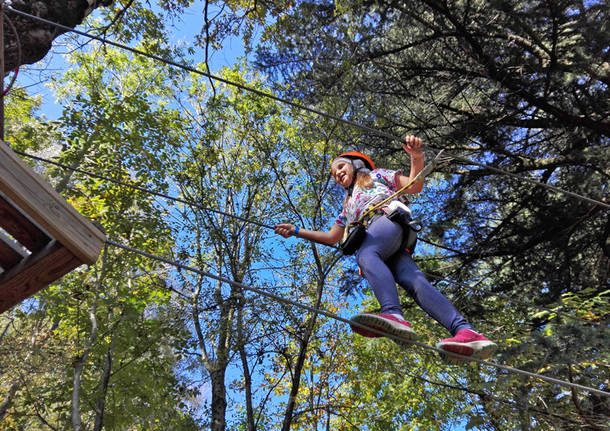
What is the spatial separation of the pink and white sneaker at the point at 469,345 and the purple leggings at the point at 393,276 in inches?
3.5

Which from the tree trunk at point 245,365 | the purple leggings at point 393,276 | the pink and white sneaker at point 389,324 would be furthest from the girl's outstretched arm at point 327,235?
the tree trunk at point 245,365

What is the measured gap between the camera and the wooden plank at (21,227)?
167 cm

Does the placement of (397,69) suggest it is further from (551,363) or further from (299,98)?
(551,363)

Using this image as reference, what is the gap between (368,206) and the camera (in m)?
2.50

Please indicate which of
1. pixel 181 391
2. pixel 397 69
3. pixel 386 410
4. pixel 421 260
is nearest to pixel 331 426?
pixel 386 410

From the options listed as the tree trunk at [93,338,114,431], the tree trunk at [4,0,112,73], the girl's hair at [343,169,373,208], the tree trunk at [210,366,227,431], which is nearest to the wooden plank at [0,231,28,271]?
the girl's hair at [343,169,373,208]

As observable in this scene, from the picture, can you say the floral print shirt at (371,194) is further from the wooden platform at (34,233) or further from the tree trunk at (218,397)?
the tree trunk at (218,397)

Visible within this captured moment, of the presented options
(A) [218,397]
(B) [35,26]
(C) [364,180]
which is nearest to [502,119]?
(C) [364,180]

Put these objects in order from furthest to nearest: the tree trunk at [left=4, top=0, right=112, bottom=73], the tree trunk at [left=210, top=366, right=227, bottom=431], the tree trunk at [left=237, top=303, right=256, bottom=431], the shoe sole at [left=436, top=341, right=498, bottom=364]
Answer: the tree trunk at [left=210, top=366, right=227, bottom=431], the tree trunk at [left=237, top=303, right=256, bottom=431], the tree trunk at [left=4, top=0, right=112, bottom=73], the shoe sole at [left=436, top=341, right=498, bottom=364]

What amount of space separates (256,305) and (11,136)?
5.78 metres

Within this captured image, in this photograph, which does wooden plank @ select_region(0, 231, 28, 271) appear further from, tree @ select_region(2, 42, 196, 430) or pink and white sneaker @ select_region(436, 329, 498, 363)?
tree @ select_region(2, 42, 196, 430)

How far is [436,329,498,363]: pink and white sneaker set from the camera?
6.13ft

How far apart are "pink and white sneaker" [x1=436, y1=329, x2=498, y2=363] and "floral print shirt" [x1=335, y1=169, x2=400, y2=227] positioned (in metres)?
0.91

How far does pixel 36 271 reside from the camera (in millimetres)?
1729
